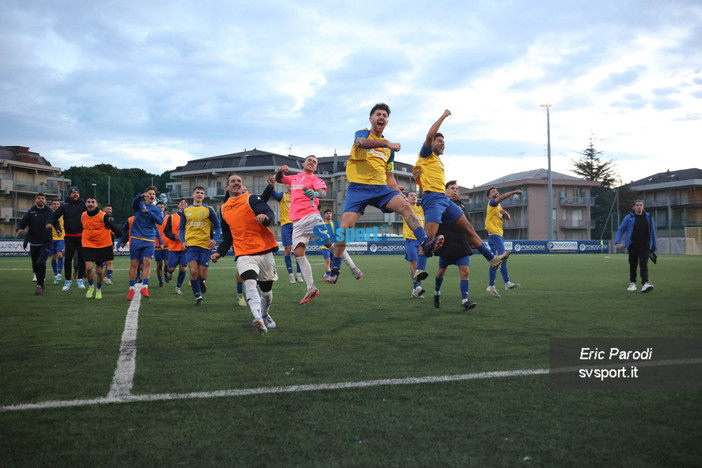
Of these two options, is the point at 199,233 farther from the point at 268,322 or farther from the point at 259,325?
the point at 259,325

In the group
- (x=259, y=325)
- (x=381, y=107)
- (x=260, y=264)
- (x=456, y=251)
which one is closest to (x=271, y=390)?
(x=259, y=325)

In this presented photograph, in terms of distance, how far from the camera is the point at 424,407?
3.46m

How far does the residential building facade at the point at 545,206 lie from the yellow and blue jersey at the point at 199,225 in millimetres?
65289

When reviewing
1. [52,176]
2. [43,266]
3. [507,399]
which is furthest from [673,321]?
[52,176]

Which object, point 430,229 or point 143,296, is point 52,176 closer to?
point 143,296

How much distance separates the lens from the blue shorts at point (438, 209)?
8.01m

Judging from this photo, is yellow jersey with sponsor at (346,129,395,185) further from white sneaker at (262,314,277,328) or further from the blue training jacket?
the blue training jacket

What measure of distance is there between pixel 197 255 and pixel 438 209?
4.81 meters

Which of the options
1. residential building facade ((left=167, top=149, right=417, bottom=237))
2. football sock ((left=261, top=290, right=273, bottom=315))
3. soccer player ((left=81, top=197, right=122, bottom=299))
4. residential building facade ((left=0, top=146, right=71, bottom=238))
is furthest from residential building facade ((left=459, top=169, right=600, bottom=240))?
football sock ((left=261, top=290, right=273, bottom=315))

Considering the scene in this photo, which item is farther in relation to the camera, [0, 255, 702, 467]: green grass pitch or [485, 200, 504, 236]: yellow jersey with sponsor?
[485, 200, 504, 236]: yellow jersey with sponsor

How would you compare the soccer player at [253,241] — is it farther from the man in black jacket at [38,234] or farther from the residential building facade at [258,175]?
the residential building facade at [258,175]

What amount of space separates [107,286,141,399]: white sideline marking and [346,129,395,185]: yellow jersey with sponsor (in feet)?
11.1

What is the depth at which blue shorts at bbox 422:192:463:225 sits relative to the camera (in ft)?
26.3

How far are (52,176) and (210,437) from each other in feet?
291
